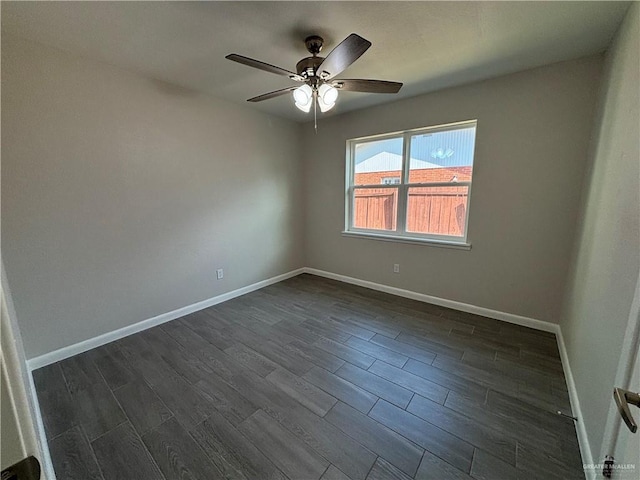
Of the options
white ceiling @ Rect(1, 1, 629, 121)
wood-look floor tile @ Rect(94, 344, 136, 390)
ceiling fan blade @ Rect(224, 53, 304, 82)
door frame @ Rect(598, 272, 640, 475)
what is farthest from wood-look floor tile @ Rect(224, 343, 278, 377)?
white ceiling @ Rect(1, 1, 629, 121)

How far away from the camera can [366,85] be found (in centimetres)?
199

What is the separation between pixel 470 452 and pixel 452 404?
33 cm

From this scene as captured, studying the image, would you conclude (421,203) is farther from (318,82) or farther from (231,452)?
(231,452)

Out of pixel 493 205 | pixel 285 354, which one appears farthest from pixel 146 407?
pixel 493 205

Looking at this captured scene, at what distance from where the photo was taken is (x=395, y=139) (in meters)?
3.49

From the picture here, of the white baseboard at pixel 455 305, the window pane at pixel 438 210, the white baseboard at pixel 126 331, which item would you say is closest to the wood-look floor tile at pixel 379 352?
the white baseboard at pixel 455 305

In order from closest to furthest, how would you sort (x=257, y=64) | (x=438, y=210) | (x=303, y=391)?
1. (x=257, y=64)
2. (x=303, y=391)
3. (x=438, y=210)

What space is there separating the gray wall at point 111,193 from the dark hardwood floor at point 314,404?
0.48 metres

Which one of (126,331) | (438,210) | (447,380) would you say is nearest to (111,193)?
(126,331)

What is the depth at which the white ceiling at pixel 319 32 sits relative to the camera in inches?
64.9

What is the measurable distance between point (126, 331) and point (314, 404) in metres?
2.05

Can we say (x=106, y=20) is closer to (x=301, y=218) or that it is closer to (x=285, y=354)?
(x=285, y=354)

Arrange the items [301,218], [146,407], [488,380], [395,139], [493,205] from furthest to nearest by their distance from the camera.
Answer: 1. [301,218]
2. [395,139]
3. [493,205]
4. [488,380]
5. [146,407]

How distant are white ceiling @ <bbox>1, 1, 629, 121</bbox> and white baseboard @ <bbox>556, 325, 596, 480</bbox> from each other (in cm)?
243
